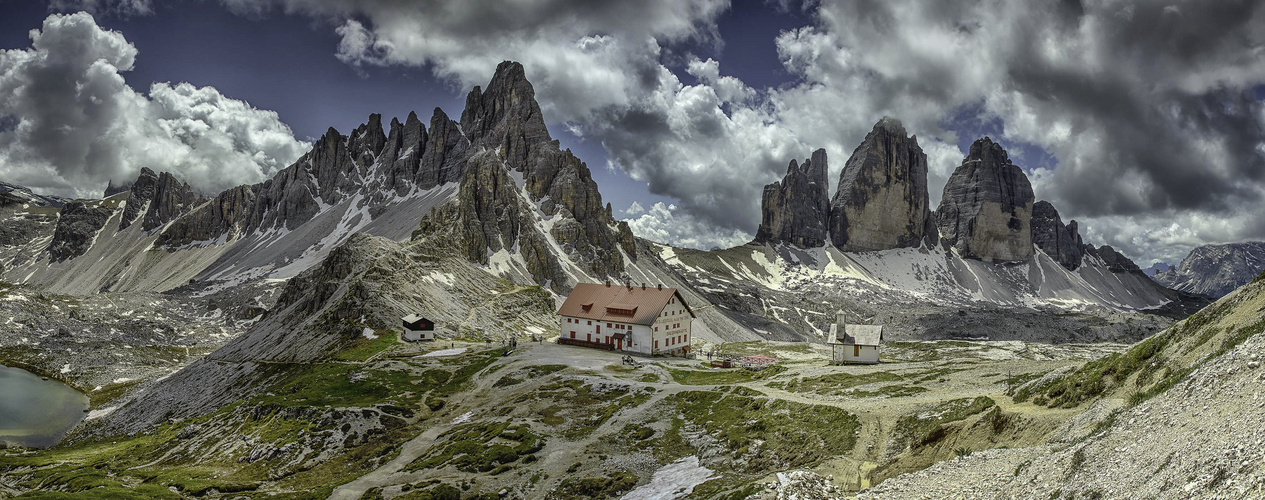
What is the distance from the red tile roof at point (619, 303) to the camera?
298 feet

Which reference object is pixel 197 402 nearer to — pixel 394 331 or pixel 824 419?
pixel 394 331

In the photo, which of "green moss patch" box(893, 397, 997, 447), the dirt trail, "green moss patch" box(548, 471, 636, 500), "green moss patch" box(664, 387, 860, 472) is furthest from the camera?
"green moss patch" box(548, 471, 636, 500)

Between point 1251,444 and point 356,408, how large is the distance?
62005 mm

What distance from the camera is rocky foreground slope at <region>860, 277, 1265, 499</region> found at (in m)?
16.1

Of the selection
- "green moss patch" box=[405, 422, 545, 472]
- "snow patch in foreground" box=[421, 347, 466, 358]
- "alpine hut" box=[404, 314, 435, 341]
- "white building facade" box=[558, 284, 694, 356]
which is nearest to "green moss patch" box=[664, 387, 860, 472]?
"green moss patch" box=[405, 422, 545, 472]

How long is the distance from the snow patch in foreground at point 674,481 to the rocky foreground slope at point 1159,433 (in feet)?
34.7

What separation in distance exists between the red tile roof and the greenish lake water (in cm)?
8515

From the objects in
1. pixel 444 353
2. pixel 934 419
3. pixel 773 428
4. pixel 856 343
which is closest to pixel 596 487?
pixel 773 428

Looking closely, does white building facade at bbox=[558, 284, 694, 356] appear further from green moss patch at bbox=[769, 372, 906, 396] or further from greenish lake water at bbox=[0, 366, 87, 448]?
greenish lake water at bbox=[0, 366, 87, 448]

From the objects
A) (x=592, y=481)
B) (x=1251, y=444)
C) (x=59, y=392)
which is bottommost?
(x=59, y=392)

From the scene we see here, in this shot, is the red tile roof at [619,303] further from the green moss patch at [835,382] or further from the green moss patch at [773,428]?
the green moss patch at [773,428]

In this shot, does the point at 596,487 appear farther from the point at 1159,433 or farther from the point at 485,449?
the point at 1159,433

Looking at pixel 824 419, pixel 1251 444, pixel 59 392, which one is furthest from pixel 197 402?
pixel 1251 444

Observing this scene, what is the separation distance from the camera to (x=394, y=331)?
10644cm
